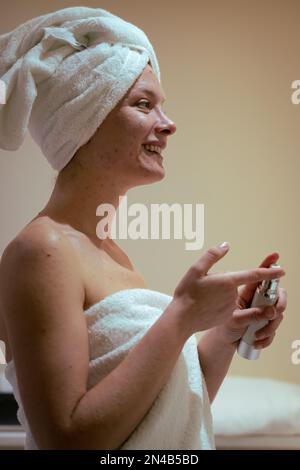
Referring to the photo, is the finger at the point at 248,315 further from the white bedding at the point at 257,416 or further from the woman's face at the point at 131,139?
the white bedding at the point at 257,416

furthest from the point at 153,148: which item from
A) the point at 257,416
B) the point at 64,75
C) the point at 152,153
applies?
the point at 257,416

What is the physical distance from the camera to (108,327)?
2.21ft

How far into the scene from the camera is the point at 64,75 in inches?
29.8

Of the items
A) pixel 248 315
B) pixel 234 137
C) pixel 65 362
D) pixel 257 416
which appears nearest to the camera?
pixel 65 362

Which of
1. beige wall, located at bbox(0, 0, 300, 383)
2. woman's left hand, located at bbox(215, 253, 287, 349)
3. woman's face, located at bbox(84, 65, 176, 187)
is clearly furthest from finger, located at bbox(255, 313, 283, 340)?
beige wall, located at bbox(0, 0, 300, 383)

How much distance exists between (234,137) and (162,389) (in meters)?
0.96

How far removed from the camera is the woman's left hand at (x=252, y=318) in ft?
2.39

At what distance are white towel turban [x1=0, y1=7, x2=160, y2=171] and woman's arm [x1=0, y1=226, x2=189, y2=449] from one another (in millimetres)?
188

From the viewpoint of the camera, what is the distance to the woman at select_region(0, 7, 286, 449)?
60 centimetres

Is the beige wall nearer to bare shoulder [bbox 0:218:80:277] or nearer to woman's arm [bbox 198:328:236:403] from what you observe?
woman's arm [bbox 198:328:236:403]

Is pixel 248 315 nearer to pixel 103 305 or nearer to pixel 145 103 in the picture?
pixel 103 305

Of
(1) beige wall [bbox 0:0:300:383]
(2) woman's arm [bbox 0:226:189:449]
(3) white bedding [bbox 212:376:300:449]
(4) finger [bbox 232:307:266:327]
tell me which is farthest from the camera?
(1) beige wall [bbox 0:0:300:383]

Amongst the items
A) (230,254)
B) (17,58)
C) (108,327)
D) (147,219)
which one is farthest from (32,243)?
(230,254)

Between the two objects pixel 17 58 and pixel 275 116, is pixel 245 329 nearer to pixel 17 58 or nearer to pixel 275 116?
pixel 17 58
